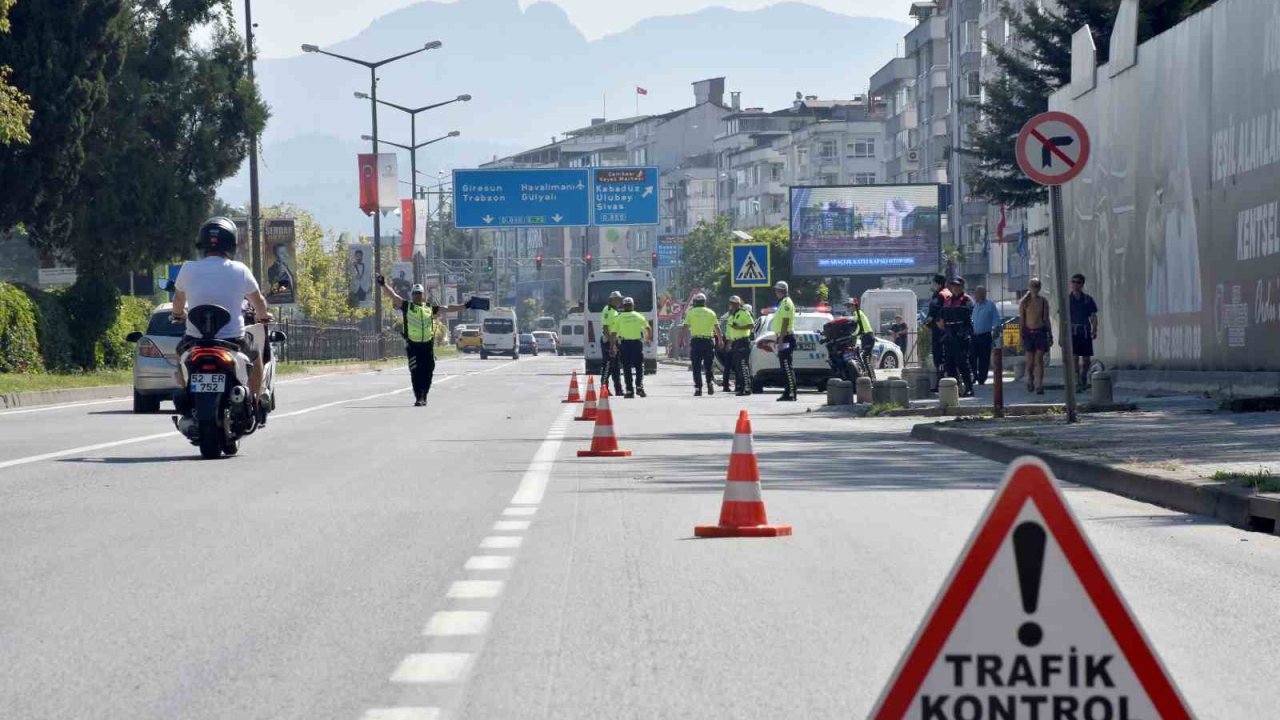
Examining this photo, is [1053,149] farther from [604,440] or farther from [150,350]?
[150,350]

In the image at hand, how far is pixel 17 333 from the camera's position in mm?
38406

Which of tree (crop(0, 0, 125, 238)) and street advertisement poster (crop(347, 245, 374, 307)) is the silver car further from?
street advertisement poster (crop(347, 245, 374, 307))

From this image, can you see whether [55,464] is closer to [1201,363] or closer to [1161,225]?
[1201,363]

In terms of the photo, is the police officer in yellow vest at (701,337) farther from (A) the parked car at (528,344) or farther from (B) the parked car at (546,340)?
(B) the parked car at (546,340)

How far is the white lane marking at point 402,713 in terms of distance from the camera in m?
5.99

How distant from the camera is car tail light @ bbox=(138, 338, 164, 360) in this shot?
28344 millimetres

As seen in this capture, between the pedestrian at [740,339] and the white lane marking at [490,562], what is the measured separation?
25.2 m

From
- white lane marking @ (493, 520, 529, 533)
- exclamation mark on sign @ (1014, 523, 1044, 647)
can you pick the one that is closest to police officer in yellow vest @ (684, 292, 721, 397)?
white lane marking @ (493, 520, 529, 533)

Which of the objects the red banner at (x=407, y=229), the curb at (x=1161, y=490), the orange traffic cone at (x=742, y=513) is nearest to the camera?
the orange traffic cone at (x=742, y=513)

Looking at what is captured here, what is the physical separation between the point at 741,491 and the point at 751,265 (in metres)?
38.2

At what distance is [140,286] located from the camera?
46781 millimetres

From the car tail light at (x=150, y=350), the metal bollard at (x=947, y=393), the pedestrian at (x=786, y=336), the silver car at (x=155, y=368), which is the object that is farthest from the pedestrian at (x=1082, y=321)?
the car tail light at (x=150, y=350)

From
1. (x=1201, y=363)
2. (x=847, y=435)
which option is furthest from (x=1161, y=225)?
(x=847, y=435)

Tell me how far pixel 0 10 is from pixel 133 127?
1682cm
